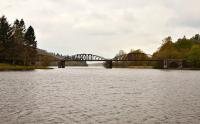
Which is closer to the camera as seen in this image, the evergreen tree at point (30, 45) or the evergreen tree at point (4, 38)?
the evergreen tree at point (4, 38)

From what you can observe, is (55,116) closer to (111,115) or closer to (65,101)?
(111,115)

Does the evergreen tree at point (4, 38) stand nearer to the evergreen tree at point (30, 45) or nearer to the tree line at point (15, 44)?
the tree line at point (15, 44)

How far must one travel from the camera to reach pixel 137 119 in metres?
34.3

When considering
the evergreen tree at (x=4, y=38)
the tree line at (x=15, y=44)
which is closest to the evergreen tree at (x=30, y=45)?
the tree line at (x=15, y=44)

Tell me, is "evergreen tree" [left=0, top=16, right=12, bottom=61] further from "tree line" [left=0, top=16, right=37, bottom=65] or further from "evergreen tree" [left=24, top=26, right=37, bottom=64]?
"evergreen tree" [left=24, top=26, right=37, bottom=64]

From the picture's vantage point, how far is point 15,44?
167 metres

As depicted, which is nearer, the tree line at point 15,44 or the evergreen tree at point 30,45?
the tree line at point 15,44

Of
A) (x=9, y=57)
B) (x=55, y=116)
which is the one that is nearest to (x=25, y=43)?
(x=9, y=57)

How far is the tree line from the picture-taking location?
531ft

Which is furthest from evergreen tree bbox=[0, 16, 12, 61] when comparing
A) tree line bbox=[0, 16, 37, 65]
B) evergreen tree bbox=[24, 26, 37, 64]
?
evergreen tree bbox=[24, 26, 37, 64]

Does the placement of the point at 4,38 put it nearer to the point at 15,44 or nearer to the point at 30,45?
the point at 15,44

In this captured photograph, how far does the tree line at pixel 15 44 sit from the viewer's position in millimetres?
161875

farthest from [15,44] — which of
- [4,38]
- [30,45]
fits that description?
[30,45]

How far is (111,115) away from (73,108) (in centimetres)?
565
